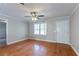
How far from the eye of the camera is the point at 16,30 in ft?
17.1

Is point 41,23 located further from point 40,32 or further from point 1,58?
point 1,58

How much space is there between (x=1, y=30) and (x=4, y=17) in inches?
28.5

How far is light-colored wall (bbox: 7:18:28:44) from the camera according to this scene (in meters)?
4.59

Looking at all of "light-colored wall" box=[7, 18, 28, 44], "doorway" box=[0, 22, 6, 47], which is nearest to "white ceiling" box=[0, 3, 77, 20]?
"doorway" box=[0, 22, 6, 47]

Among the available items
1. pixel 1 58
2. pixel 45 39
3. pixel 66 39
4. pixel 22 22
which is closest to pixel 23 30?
pixel 22 22

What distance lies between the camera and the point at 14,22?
196 inches

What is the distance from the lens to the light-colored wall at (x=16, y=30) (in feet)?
15.0

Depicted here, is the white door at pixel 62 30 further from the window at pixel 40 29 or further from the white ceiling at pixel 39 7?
the white ceiling at pixel 39 7

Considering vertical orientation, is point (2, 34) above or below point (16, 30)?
below

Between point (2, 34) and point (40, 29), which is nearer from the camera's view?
point (2, 34)

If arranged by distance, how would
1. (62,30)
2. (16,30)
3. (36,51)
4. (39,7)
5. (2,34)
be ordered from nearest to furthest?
1. (39,7)
2. (36,51)
3. (2,34)
4. (62,30)
5. (16,30)

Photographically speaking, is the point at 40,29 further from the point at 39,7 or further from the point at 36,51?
the point at 39,7

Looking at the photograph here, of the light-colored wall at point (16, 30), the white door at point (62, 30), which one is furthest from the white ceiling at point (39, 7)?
the white door at point (62, 30)

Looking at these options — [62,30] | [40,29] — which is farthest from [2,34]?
[62,30]
